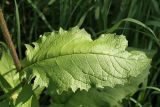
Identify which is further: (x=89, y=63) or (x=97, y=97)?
(x=97, y=97)

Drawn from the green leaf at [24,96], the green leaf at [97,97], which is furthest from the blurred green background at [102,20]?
the green leaf at [24,96]

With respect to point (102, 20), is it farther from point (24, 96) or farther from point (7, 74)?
point (24, 96)

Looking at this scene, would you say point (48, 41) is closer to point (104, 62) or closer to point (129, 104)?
point (104, 62)

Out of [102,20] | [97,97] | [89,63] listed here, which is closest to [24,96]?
[89,63]

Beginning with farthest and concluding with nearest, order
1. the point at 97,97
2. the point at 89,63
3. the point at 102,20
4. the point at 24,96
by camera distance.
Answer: the point at 102,20
the point at 97,97
the point at 24,96
the point at 89,63

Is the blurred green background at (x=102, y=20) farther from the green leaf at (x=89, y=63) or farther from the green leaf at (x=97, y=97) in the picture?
the green leaf at (x=89, y=63)

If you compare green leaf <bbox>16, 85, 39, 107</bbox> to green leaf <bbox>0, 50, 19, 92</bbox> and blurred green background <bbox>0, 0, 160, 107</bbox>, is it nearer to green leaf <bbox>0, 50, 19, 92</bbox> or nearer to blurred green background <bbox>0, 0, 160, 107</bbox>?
green leaf <bbox>0, 50, 19, 92</bbox>

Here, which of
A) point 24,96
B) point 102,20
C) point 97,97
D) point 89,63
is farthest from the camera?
point 102,20
